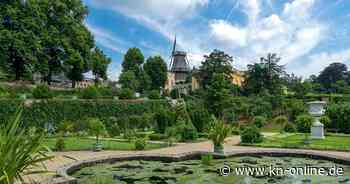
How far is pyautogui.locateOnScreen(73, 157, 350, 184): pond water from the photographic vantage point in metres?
7.01

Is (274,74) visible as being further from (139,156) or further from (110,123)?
(139,156)

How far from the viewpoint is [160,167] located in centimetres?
884

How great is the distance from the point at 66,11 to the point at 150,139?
56.2 ft

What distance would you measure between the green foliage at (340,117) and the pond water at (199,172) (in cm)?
1061

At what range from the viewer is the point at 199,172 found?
8008mm

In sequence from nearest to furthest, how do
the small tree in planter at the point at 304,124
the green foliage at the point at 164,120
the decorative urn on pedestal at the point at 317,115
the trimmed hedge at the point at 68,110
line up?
the decorative urn on pedestal at the point at 317,115, the green foliage at the point at 164,120, the small tree in planter at the point at 304,124, the trimmed hedge at the point at 68,110

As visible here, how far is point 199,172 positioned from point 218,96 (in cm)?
1780

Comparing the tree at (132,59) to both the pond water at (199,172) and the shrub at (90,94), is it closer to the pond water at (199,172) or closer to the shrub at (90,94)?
the shrub at (90,94)

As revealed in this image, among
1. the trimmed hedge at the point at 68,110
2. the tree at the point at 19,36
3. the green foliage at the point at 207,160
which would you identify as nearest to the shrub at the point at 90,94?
the trimmed hedge at the point at 68,110

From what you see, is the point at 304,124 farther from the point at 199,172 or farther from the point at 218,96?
the point at 199,172

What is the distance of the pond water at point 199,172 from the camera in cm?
701

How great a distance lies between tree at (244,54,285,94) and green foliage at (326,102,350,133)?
13.8 meters

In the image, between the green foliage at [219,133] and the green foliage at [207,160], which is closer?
the green foliage at [207,160]

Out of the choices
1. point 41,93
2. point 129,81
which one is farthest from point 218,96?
point 129,81
